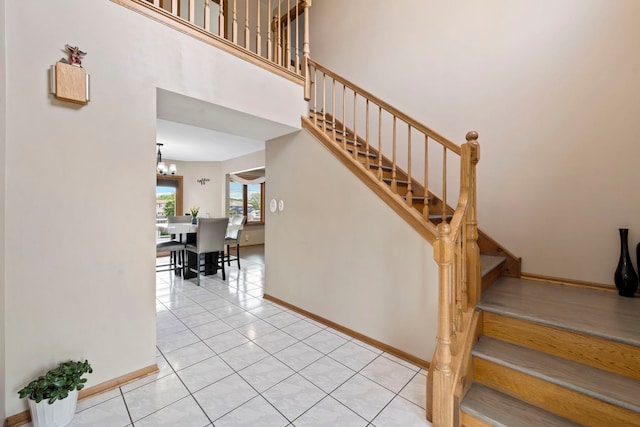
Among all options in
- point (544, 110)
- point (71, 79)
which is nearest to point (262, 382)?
point (71, 79)

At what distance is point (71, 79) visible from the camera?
1.54 m

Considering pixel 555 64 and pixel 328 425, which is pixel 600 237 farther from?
pixel 328 425

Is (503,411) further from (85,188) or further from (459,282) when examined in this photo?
(85,188)

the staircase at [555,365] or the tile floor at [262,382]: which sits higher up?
the staircase at [555,365]

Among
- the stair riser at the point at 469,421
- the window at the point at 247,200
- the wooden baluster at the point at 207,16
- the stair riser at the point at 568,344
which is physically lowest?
the stair riser at the point at 469,421

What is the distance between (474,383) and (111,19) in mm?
3195

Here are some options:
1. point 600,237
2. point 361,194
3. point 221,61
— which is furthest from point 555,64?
point 221,61

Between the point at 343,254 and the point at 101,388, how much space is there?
1.97 m

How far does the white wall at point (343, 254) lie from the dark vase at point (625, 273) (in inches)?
55.9

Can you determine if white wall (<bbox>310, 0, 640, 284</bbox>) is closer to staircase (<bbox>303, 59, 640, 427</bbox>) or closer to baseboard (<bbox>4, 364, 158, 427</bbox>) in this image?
staircase (<bbox>303, 59, 640, 427</bbox>)

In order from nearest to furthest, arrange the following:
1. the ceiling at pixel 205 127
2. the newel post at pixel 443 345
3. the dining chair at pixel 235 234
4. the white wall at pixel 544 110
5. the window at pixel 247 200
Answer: the newel post at pixel 443 345
the white wall at pixel 544 110
the ceiling at pixel 205 127
the dining chair at pixel 235 234
the window at pixel 247 200

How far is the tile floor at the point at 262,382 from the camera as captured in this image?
151cm

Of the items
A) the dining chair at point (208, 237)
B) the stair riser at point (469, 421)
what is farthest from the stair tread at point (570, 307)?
the dining chair at point (208, 237)

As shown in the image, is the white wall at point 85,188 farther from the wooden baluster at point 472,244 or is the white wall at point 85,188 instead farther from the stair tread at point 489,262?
the stair tread at point 489,262
